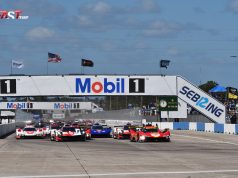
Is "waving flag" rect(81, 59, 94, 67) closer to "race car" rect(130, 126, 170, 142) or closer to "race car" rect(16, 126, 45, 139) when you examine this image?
"race car" rect(16, 126, 45, 139)

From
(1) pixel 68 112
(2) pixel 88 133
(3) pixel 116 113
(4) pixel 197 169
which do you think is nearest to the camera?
(4) pixel 197 169

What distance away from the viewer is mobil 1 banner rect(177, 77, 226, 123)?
67250 millimetres

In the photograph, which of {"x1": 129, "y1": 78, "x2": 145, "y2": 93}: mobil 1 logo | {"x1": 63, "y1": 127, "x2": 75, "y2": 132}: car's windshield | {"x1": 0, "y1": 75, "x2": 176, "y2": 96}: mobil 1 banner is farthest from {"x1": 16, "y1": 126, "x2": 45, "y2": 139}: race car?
{"x1": 129, "y1": 78, "x2": 145, "y2": 93}: mobil 1 logo

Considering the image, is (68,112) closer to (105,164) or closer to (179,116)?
(179,116)

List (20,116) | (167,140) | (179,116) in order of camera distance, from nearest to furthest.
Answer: (167,140) → (179,116) → (20,116)

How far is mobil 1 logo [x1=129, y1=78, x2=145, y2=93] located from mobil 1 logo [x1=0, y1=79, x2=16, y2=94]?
490 inches

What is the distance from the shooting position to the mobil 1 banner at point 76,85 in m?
66.0

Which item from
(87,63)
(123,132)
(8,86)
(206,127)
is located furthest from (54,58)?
(123,132)

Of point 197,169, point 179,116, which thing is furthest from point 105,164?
point 179,116

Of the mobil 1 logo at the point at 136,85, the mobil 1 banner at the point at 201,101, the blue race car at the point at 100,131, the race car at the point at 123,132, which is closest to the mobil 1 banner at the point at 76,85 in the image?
the mobil 1 logo at the point at 136,85

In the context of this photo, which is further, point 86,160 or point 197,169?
point 86,160

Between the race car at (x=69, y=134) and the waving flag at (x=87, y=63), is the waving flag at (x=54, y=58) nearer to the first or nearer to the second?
the waving flag at (x=87, y=63)

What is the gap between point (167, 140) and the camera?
134 ft

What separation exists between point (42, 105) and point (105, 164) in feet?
326
